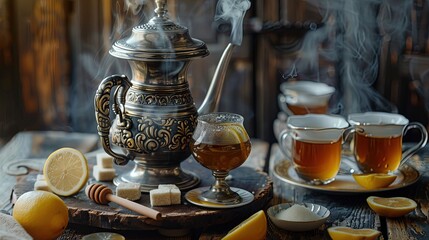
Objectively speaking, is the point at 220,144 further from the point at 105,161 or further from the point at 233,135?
the point at 105,161

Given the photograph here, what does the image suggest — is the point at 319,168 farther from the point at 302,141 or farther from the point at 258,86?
the point at 258,86

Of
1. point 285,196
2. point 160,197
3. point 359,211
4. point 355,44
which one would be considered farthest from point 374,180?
point 355,44

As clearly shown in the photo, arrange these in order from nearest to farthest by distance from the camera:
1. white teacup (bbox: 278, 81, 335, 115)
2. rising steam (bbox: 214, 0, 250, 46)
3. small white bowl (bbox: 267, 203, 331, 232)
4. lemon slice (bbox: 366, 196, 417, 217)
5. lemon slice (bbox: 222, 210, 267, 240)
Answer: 1. lemon slice (bbox: 222, 210, 267, 240)
2. small white bowl (bbox: 267, 203, 331, 232)
3. lemon slice (bbox: 366, 196, 417, 217)
4. rising steam (bbox: 214, 0, 250, 46)
5. white teacup (bbox: 278, 81, 335, 115)

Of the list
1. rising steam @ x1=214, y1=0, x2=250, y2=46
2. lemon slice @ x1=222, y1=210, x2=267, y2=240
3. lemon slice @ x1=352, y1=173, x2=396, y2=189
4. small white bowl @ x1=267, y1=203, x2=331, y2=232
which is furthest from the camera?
rising steam @ x1=214, y1=0, x2=250, y2=46

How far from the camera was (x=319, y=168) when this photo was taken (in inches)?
74.3

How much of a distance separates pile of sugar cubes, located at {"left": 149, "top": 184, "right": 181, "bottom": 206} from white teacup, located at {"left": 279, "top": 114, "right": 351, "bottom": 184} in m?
0.36

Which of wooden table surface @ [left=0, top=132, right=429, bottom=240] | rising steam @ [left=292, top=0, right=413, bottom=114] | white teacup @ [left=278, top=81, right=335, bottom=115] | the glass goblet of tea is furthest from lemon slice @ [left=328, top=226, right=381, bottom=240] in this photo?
rising steam @ [left=292, top=0, right=413, bottom=114]

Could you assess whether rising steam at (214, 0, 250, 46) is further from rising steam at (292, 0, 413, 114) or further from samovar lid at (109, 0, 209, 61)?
rising steam at (292, 0, 413, 114)

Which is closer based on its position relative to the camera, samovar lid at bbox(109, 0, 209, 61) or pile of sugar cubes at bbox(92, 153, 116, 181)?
samovar lid at bbox(109, 0, 209, 61)

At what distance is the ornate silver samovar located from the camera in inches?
69.1

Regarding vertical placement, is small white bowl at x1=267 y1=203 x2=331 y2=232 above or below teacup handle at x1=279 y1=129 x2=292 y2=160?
below

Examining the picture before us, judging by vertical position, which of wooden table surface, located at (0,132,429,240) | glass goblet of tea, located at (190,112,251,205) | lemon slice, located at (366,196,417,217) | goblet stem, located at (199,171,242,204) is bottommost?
wooden table surface, located at (0,132,429,240)

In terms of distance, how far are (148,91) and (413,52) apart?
1996mm

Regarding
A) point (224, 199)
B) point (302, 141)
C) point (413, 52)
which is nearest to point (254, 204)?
point (224, 199)
